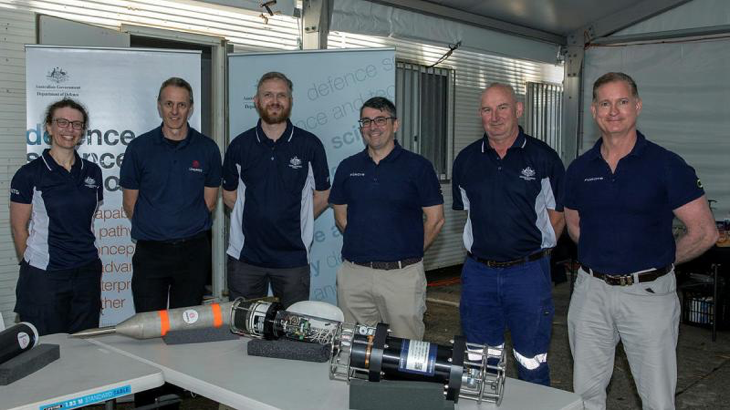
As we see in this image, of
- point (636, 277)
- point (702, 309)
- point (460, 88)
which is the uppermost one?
point (460, 88)

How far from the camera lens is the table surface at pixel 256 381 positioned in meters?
1.71

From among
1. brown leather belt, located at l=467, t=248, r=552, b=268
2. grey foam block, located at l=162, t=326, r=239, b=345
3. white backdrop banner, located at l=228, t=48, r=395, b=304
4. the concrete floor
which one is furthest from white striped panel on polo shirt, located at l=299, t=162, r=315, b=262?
grey foam block, located at l=162, t=326, r=239, b=345

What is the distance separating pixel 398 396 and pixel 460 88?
740 centimetres

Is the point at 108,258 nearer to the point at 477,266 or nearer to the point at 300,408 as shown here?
the point at 477,266

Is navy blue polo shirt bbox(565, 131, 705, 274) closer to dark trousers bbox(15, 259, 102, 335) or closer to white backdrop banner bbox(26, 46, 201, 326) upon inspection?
dark trousers bbox(15, 259, 102, 335)

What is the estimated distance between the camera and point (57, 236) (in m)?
3.18

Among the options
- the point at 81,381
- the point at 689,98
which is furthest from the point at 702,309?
the point at 81,381

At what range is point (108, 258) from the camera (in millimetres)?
4301

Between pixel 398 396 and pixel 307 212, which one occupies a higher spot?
pixel 307 212

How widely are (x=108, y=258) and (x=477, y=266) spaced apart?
2492 millimetres

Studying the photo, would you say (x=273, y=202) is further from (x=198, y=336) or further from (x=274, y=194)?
(x=198, y=336)

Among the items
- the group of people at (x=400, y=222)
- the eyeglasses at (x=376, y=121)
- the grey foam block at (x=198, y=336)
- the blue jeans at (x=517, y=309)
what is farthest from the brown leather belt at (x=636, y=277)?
the grey foam block at (x=198, y=336)

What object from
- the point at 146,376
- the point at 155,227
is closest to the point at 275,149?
the point at 155,227

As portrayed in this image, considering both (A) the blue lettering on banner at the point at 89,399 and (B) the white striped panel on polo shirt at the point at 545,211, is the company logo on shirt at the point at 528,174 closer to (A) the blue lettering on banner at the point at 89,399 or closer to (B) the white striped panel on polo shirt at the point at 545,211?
(B) the white striped panel on polo shirt at the point at 545,211
